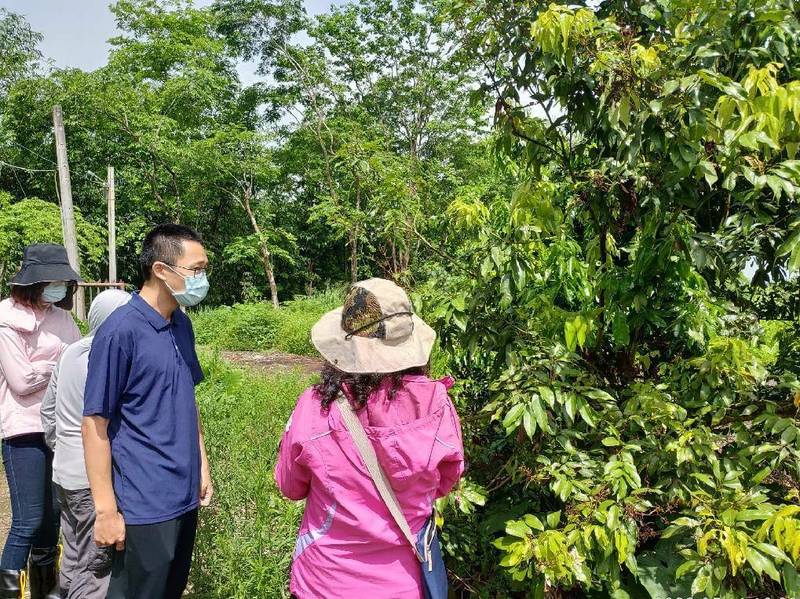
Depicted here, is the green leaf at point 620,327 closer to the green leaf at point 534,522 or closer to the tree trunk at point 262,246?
the green leaf at point 534,522

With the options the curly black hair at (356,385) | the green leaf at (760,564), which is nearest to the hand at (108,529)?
the curly black hair at (356,385)

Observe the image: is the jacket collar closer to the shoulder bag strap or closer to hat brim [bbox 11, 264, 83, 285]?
hat brim [bbox 11, 264, 83, 285]

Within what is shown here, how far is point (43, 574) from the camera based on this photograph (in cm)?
314

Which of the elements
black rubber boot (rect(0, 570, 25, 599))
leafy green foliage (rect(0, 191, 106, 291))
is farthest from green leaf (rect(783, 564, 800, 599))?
leafy green foliage (rect(0, 191, 106, 291))

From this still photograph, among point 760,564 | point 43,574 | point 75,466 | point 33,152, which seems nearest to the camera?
point 760,564

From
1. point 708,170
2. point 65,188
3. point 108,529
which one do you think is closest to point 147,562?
point 108,529

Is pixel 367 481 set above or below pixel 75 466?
above

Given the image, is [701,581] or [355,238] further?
[355,238]

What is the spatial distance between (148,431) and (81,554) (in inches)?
32.2

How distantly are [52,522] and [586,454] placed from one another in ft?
8.13

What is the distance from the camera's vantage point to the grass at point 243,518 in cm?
287

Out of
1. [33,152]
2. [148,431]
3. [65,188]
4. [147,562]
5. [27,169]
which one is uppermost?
[33,152]

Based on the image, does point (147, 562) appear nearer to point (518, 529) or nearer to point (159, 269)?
point (159, 269)

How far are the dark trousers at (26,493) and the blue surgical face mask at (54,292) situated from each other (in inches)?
24.4
